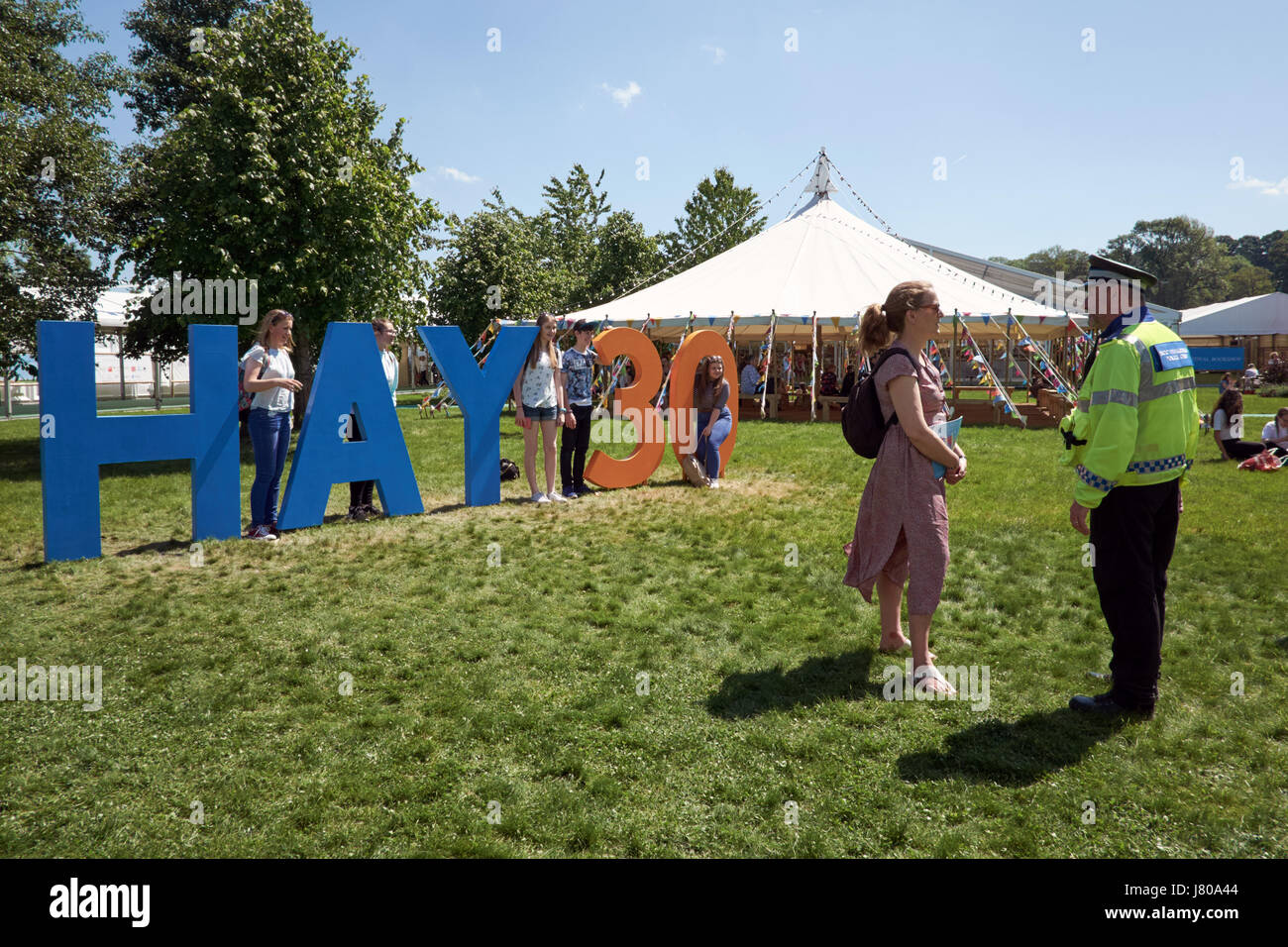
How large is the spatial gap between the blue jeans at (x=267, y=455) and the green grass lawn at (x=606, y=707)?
482 millimetres

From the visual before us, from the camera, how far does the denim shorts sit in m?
8.91

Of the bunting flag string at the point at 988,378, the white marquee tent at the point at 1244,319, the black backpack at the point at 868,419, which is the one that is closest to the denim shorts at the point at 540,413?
the black backpack at the point at 868,419

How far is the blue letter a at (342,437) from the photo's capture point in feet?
24.3

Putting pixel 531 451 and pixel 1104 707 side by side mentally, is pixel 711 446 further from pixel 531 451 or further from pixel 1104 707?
pixel 1104 707

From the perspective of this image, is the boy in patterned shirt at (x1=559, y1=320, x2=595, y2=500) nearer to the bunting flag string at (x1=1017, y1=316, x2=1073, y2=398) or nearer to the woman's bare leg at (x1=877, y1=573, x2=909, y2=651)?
the woman's bare leg at (x1=877, y1=573, x2=909, y2=651)

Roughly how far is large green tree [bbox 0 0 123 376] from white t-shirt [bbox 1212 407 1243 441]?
805 inches

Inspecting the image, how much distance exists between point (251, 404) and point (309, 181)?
917 centimetres

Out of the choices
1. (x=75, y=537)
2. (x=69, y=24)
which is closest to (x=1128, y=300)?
(x=75, y=537)

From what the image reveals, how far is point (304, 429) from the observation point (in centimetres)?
729

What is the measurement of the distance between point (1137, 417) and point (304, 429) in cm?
660

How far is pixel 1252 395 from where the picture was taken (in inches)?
1243

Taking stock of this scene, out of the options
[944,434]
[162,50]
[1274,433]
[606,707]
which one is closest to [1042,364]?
[1274,433]

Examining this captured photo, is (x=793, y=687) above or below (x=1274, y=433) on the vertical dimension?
below
